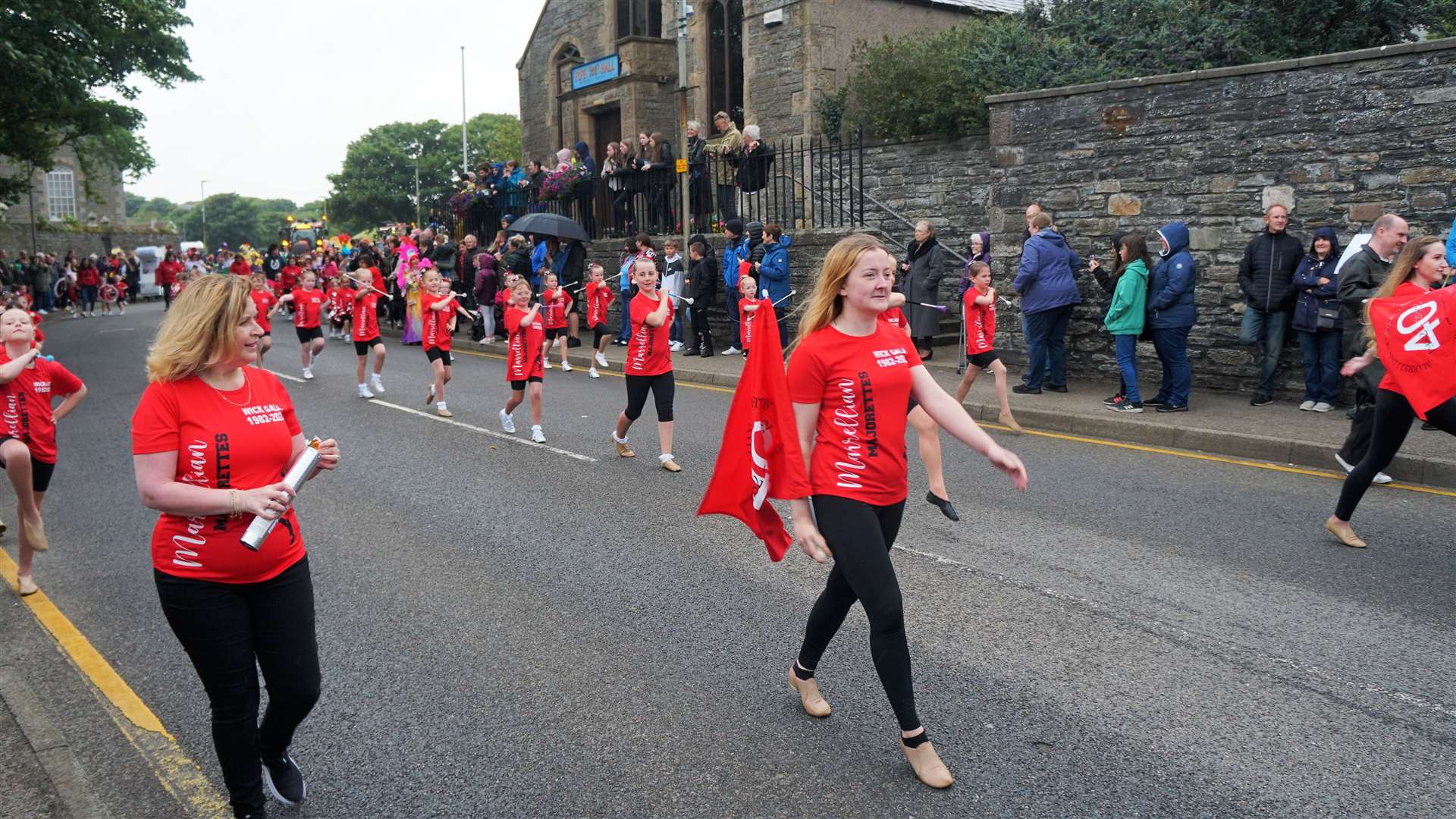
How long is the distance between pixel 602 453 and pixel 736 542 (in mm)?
3215

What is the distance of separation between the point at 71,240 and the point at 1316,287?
59.8 m

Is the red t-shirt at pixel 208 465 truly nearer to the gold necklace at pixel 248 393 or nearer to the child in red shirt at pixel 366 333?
the gold necklace at pixel 248 393

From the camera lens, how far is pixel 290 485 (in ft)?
11.2

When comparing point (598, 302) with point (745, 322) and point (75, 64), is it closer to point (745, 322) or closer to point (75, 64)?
point (745, 322)

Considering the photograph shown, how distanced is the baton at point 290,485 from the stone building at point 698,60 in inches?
779

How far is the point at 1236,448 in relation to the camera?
379 inches

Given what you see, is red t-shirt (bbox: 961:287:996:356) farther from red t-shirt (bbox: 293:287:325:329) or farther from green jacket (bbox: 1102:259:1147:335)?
red t-shirt (bbox: 293:287:325:329)

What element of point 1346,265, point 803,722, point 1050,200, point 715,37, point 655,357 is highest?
point 715,37

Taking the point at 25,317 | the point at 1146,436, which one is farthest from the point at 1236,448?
the point at 25,317

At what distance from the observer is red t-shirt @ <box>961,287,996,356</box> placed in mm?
11055

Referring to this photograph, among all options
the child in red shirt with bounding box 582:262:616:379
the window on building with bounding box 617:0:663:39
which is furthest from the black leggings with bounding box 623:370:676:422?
the window on building with bounding box 617:0:663:39

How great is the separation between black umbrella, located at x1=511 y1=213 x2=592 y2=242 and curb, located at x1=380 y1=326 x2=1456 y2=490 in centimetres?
948

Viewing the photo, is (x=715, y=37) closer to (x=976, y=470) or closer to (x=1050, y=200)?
(x=1050, y=200)

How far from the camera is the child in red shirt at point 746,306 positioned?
1314 centimetres
